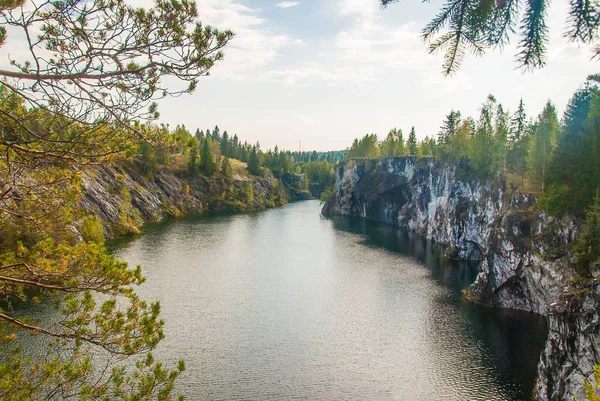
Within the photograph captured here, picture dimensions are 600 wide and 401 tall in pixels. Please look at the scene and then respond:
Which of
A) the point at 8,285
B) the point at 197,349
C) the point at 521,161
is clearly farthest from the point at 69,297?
the point at 521,161

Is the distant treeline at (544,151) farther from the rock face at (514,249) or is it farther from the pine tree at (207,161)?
the pine tree at (207,161)

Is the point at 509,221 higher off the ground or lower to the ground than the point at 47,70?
lower

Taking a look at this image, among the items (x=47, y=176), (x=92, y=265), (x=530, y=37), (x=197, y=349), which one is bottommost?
(x=197, y=349)

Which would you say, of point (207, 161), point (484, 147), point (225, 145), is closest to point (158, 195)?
point (207, 161)

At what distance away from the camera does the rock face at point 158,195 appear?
77.3 meters

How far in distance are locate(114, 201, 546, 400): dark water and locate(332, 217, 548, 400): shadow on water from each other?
14 centimetres

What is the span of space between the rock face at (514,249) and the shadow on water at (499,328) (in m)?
1.76

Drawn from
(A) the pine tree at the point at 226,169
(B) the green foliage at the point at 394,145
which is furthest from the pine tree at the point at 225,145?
(B) the green foliage at the point at 394,145

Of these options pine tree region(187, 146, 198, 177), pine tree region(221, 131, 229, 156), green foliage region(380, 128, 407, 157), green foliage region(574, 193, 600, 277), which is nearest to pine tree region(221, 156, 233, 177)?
pine tree region(187, 146, 198, 177)

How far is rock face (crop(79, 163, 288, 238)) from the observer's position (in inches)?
3044

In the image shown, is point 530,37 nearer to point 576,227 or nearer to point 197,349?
point 197,349

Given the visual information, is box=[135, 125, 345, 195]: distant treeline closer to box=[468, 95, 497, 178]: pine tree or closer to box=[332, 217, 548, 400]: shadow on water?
box=[332, 217, 548, 400]: shadow on water

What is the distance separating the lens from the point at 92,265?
427 inches

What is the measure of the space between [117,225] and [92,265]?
70.3 metres
